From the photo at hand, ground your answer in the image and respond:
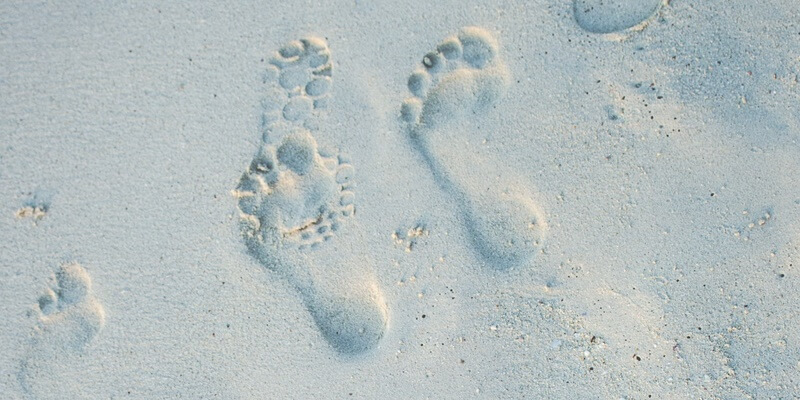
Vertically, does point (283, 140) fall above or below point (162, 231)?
above

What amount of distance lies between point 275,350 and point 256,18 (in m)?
1.29

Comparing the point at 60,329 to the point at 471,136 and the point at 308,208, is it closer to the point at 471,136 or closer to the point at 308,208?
the point at 308,208

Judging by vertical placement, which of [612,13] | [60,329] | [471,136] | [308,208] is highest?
[612,13]

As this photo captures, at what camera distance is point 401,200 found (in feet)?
7.47

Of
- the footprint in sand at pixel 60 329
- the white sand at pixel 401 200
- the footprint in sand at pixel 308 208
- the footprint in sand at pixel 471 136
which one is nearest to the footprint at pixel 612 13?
the white sand at pixel 401 200

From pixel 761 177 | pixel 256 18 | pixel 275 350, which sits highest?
pixel 256 18

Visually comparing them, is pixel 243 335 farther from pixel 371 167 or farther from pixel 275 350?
pixel 371 167

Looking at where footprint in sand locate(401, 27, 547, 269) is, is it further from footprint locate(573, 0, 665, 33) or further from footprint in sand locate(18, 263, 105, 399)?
footprint in sand locate(18, 263, 105, 399)

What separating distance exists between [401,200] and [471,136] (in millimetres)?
370

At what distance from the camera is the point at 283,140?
2213 millimetres

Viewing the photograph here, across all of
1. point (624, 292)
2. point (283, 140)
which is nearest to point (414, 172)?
point (283, 140)

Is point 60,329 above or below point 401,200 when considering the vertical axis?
below

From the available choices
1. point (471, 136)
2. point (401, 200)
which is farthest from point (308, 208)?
point (471, 136)

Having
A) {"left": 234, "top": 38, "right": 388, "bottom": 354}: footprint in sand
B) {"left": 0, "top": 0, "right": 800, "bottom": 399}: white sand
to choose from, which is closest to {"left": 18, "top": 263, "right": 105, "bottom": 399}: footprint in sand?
{"left": 0, "top": 0, "right": 800, "bottom": 399}: white sand
